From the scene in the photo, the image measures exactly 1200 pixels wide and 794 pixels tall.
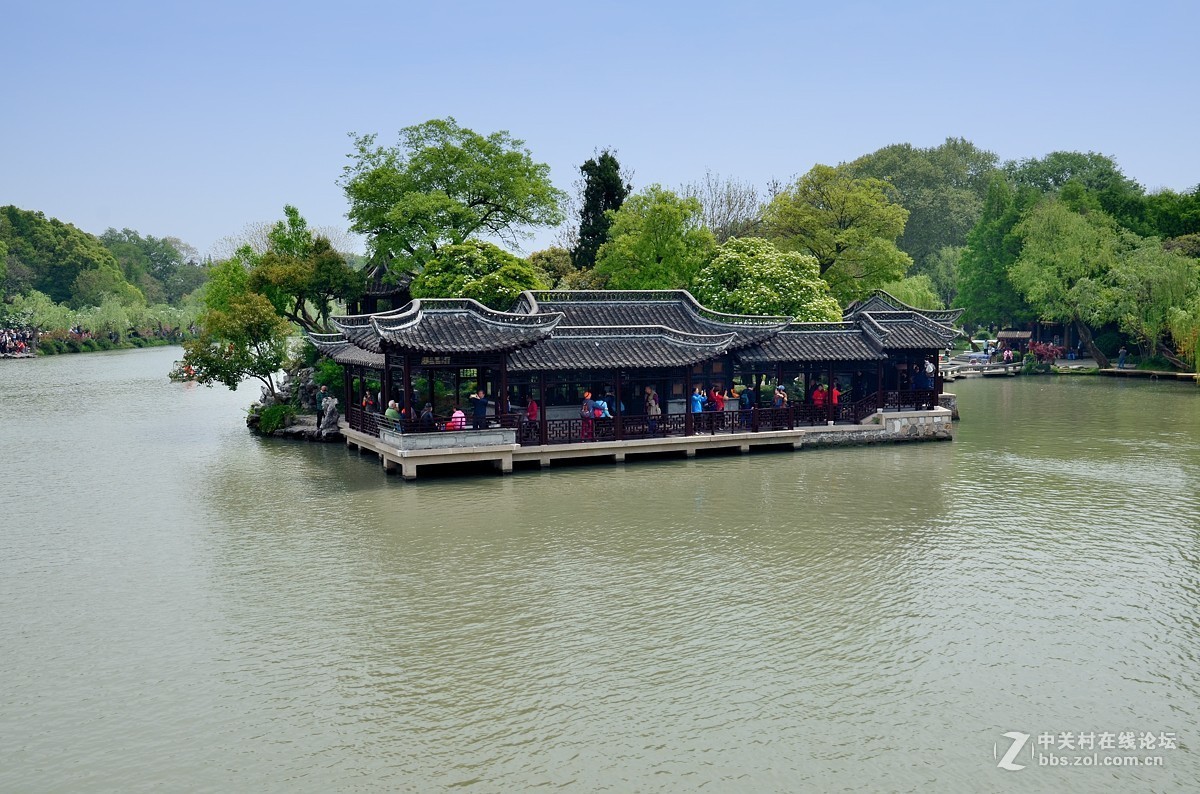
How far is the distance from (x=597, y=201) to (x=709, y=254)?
8.70m

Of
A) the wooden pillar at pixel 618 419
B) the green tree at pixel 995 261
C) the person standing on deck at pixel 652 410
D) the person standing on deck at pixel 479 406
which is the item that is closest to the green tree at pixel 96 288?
Result: the green tree at pixel 995 261

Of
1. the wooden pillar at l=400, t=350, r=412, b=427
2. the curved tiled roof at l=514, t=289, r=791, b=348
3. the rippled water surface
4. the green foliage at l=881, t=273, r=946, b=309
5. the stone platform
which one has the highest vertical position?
the green foliage at l=881, t=273, r=946, b=309

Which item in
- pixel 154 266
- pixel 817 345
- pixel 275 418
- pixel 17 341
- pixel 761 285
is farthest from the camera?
pixel 154 266

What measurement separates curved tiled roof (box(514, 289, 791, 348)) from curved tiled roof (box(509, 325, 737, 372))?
122 centimetres

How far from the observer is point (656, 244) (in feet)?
128

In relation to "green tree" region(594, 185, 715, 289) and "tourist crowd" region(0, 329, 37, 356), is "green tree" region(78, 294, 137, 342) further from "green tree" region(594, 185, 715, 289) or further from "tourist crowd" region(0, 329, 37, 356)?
"green tree" region(594, 185, 715, 289)

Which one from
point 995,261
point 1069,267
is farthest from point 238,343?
point 995,261

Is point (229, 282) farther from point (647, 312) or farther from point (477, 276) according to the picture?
point (647, 312)

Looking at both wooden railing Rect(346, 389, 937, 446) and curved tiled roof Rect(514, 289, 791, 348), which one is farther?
curved tiled roof Rect(514, 289, 791, 348)

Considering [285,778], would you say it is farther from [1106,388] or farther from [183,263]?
[183,263]

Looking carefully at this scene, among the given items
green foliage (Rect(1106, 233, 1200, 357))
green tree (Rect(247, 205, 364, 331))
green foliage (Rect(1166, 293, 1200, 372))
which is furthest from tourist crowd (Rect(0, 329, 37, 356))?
A: green foliage (Rect(1166, 293, 1200, 372))

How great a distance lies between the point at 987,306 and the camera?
6469 centimetres

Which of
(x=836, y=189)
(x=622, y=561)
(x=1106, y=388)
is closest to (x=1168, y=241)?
(x=1106, y=388)

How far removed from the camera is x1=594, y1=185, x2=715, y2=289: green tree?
127 ft
